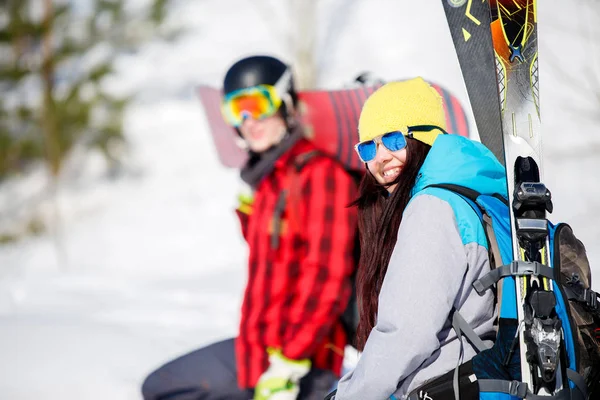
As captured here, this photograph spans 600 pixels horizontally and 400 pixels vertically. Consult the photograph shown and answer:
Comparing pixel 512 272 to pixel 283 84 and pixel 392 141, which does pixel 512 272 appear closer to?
pixel 392 141

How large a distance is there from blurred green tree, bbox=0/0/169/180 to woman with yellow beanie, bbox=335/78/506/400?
12832 mm

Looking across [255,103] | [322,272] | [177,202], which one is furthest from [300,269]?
[177,202]

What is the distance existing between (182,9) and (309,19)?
629 cm

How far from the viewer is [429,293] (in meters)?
1.42

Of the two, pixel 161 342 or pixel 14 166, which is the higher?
pixel 14 166

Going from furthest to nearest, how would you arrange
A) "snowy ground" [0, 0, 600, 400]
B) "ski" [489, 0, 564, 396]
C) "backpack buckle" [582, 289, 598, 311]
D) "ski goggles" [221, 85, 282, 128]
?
1. "snowy ground" [0, 0, 600, 400]
2. "ski goggles" [221, 85, 282, 128]
3. "backpack buckle" [582, 289, 598, 311]
4. "ski" [489, 0, 564, 396]

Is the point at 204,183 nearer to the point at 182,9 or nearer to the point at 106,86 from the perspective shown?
the point at 106,86

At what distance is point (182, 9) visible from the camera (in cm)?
1877

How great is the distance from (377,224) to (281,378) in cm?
98

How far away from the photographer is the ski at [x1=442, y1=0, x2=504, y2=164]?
5.90ft

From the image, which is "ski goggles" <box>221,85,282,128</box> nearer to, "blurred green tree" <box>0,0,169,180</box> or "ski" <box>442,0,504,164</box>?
"ski" <box>442,0,504,164</box>

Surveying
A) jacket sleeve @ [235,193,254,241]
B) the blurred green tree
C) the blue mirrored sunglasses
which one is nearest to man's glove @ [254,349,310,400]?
jacket sleeve @ [235,193,254,241]

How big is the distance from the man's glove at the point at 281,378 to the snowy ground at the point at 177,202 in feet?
5.29

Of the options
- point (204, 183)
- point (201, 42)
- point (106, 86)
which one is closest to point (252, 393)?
point (204, 183)
